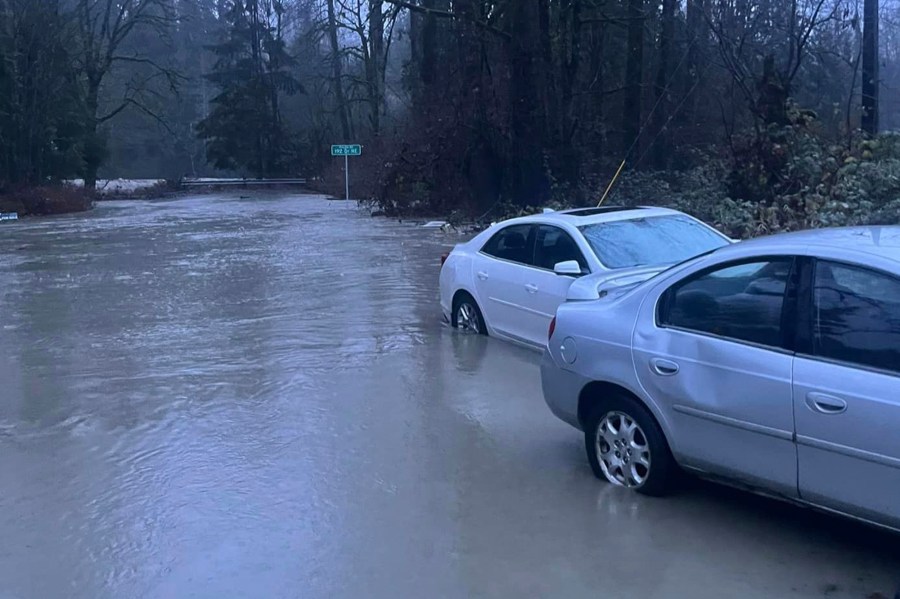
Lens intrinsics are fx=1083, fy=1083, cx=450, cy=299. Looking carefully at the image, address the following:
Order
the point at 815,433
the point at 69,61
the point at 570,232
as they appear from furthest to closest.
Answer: the point at 69,61
the point at 570,232
the point at 815,433

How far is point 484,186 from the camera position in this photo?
28109 mm

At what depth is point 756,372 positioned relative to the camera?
210 inches

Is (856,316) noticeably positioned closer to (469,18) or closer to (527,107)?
(527,107)

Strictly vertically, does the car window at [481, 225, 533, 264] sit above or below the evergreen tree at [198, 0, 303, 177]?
below

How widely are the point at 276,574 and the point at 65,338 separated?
320 inches

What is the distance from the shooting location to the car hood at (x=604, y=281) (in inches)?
343

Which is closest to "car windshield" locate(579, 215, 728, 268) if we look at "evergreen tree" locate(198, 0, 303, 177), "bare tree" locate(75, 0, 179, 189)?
"bare tree" locate(75, 0, 179, 189)

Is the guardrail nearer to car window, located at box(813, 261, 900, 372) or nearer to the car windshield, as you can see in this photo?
the car windshield

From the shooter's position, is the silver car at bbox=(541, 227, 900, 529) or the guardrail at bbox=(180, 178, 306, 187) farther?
the guardrail at bbox=(180, 178, 306, 187)

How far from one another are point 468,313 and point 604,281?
293 centimetres

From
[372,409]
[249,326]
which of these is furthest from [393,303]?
[372,409]

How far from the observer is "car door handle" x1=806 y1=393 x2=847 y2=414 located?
488cm

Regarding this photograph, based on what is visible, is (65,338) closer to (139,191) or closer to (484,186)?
(484,186)

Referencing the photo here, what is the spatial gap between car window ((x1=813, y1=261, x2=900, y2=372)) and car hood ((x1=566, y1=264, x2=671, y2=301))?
322 centimetres
